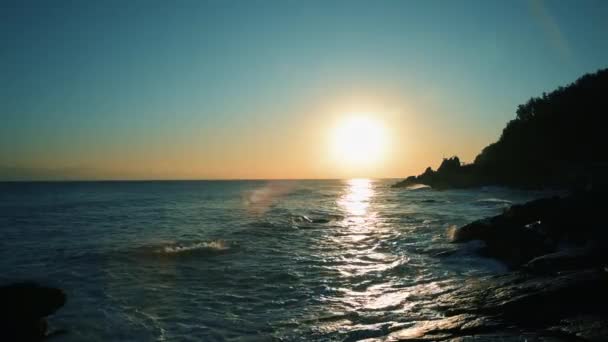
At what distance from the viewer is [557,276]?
29.4 feet

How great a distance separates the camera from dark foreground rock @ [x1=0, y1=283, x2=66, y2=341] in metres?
8.63

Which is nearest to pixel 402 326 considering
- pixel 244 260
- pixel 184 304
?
pixel 184 304

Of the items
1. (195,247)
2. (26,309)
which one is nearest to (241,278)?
(26,309)

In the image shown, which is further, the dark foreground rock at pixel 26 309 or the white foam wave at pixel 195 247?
the white foam wave at pixel 195 247

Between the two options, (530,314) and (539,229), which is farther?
(539,229)

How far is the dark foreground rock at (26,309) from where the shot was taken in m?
8.63

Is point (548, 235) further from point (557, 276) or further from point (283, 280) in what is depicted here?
point (283, 280)

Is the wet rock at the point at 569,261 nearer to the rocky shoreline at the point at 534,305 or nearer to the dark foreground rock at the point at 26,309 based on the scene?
the rocky shoreline at the point at 534,305

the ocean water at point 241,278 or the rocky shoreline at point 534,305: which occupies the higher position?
the rocky shoreline at point 534,305

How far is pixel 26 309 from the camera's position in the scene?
9.80m

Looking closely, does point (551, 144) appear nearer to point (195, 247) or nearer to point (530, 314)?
point (195, 247)

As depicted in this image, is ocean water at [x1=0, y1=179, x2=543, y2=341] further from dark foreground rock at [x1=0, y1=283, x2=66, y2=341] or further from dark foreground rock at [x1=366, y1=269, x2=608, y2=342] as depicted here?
dark foreground rock at [x1=366, y1=269, x2=608, y2=342]

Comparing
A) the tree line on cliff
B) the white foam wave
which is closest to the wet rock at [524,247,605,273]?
the white foam wave

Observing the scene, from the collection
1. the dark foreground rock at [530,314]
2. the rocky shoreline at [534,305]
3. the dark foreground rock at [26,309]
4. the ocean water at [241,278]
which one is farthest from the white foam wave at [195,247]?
the dark foreground rock at [530,314]
